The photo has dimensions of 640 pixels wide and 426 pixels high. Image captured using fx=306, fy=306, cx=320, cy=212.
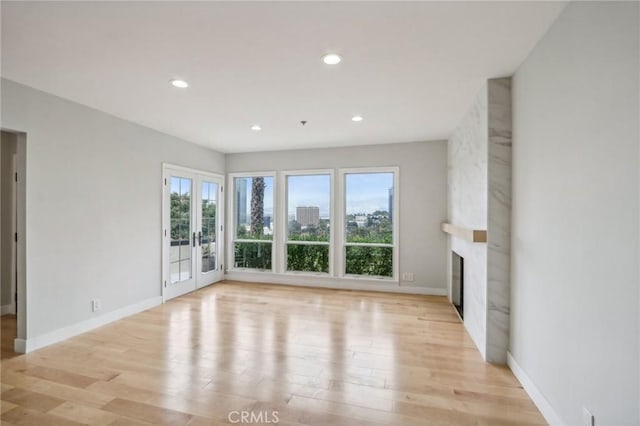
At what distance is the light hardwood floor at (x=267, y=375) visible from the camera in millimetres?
2143

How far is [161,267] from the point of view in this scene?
189 inches

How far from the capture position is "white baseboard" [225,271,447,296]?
541cm

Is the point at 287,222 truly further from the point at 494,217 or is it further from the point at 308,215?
the point at 494,217

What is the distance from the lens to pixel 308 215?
6023 millimetres

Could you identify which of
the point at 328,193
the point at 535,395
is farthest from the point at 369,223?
the point at 535,395

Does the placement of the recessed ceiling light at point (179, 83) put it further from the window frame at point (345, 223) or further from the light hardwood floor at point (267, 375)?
the window frame at point (345, 223)

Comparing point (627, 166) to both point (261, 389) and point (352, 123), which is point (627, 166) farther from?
point (352, 123)

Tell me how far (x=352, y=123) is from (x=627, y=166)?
3.23 metres

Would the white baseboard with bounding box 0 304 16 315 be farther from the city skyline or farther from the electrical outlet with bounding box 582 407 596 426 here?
the electrical outlet with bounding box 582 407 596 426

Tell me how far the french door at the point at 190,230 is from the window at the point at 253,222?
0.37 m

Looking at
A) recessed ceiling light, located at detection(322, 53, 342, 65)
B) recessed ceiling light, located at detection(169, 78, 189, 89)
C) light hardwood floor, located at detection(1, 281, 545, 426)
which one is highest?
recessed ceiling light, located at detection(169, 78, 189, 89)

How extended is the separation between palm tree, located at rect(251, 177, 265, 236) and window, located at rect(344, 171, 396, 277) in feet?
5.80

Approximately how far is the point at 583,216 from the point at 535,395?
4.75 feet

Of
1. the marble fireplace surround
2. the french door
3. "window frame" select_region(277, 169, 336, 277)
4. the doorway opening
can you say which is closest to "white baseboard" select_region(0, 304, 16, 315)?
the doorway opening
